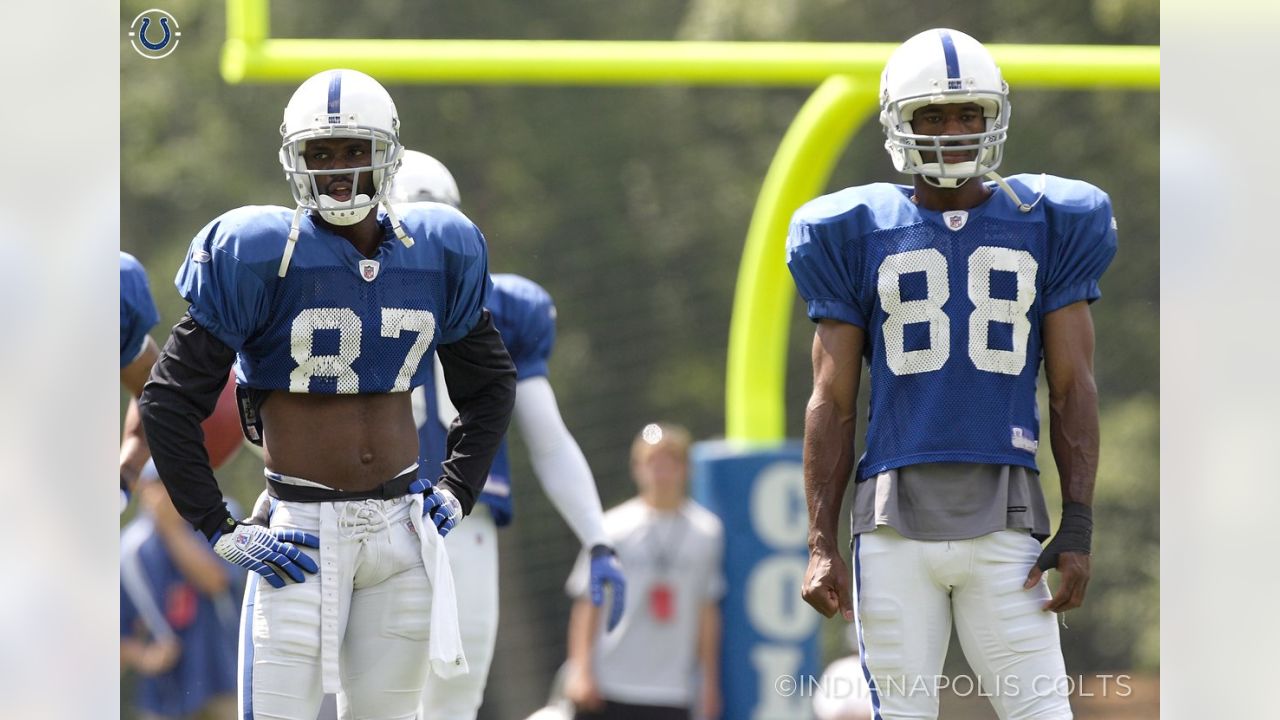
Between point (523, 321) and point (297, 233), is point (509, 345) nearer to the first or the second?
point (523, 321)

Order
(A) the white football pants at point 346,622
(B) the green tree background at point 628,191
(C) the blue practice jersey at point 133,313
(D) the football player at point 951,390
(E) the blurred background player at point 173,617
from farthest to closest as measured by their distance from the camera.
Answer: (B) the green tree background at point 628,191 → (E) the blurred background player at point 173,617 → (C) the blue practice jersey at point 133,313 → (D) the football player at point 951,390 → (A) the white football pants at point 346,622

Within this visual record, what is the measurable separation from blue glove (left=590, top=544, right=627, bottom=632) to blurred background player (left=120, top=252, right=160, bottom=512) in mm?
1194

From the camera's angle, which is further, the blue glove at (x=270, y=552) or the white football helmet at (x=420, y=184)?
the white football helmet at (x=420, y=184)

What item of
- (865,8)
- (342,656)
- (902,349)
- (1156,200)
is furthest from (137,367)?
(865,8)

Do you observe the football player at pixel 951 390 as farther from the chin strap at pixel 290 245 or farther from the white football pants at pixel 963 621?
the chin strap at pixel 290 245

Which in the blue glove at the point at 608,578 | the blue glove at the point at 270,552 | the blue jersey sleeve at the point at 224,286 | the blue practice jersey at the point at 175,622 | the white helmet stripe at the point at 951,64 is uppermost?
the white helmet stripe at the point at 951,64

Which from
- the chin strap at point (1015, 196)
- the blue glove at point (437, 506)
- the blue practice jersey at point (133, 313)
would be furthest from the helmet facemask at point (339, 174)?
the chin strap at point (1015, 196)

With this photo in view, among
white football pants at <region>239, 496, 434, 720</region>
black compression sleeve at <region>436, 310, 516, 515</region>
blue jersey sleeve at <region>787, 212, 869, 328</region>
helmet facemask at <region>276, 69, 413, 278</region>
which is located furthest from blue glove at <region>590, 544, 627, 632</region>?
helmet facemask at <region>276, 69, 413, 278</region>

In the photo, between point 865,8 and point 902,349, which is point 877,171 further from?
point 902,349

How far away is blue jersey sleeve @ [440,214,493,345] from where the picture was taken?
3838mm

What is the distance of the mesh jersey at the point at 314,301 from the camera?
365 cm

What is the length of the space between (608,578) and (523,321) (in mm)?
704

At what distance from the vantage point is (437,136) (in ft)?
29.4

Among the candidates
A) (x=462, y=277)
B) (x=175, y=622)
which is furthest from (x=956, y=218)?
(x=175, y=622)
